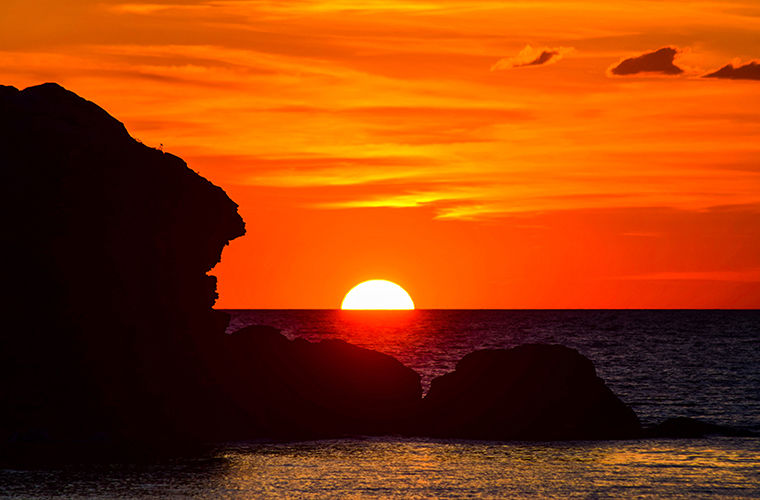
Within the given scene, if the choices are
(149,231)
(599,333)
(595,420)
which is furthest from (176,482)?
(599,333)

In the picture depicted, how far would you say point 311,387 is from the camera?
52.3m

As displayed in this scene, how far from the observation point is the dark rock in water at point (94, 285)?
4480cm

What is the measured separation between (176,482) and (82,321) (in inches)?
497

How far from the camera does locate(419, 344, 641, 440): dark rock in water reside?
49.6 metres

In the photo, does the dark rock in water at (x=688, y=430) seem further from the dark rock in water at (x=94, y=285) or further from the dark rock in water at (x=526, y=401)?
the dark rock in water at (x=94, y=285)

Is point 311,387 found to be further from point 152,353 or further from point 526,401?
point 526,401

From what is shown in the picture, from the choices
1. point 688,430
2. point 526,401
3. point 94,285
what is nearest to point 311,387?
point 526,401

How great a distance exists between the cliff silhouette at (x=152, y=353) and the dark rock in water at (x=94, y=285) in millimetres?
64

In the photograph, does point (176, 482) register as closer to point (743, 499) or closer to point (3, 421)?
point (3, 421)

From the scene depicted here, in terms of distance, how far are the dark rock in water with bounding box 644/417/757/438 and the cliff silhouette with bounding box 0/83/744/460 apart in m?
0.12

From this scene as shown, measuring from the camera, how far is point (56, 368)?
4509 cm

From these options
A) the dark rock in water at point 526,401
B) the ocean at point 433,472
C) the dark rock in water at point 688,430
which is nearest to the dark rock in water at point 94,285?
the ocean at point 433,472

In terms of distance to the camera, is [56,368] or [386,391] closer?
[56,368]

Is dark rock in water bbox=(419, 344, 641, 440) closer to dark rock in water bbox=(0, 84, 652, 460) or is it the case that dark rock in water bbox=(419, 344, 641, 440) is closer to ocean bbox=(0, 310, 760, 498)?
dark rock in water bbox=(0, 84, 652, 460)
